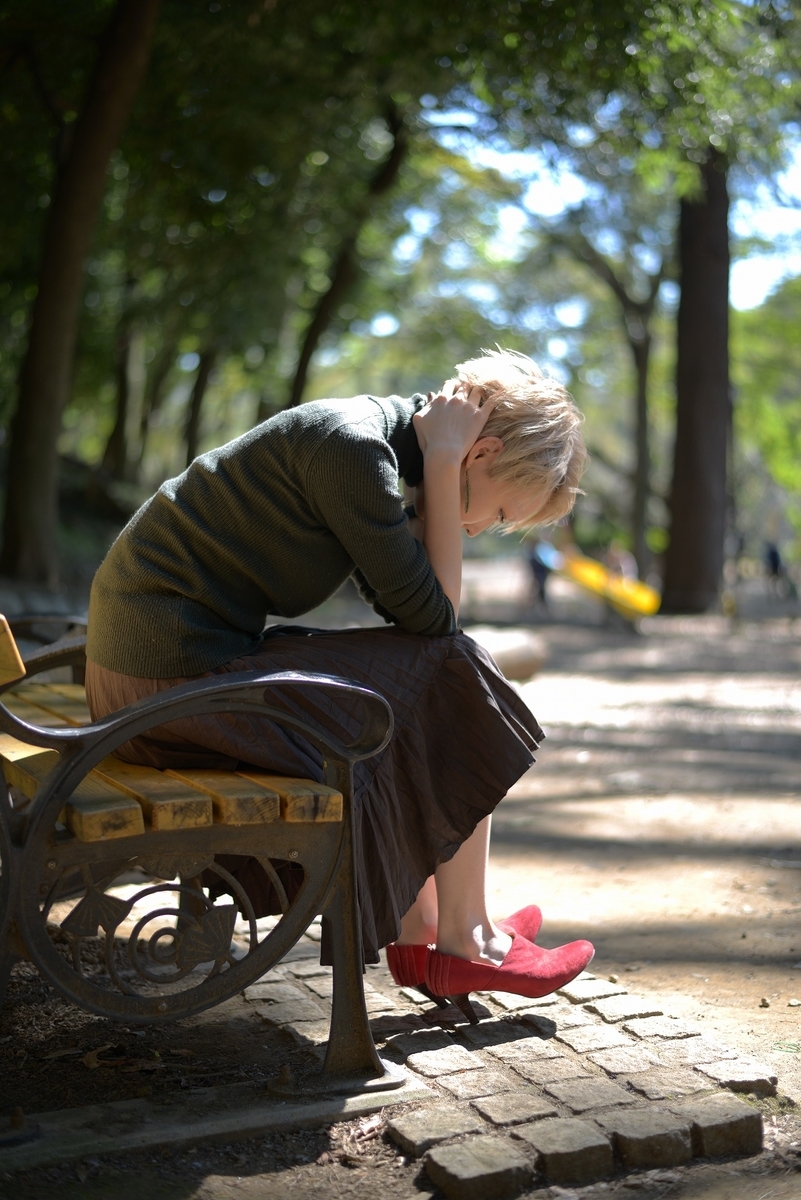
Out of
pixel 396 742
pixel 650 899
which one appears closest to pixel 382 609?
pixel 396 742

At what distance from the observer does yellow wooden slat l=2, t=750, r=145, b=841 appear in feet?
7.06

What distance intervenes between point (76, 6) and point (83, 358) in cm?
1157

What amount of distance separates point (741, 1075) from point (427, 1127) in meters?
0.65

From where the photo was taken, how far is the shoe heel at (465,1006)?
280 centimetres

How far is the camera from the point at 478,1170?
2100 millimetres

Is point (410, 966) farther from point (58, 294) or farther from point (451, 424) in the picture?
point (58, 294)

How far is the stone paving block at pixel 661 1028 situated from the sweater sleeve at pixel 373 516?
100 cm

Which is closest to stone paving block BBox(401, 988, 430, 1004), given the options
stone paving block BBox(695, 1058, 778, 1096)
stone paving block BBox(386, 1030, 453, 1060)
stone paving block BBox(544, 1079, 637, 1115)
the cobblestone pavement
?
the cobblestone pavement

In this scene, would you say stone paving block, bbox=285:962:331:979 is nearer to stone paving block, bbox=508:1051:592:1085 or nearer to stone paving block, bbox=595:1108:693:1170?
stone paving block, bbox=508:1051:592:1085

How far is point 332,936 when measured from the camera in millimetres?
2455

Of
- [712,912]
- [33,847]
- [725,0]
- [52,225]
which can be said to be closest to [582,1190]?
[33,847]

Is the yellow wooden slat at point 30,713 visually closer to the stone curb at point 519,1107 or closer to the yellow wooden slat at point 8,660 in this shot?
the yellow wooden slat at point 8,660

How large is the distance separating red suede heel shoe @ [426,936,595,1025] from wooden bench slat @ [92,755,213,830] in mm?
796

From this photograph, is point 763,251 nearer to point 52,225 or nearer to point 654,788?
point 52,225
